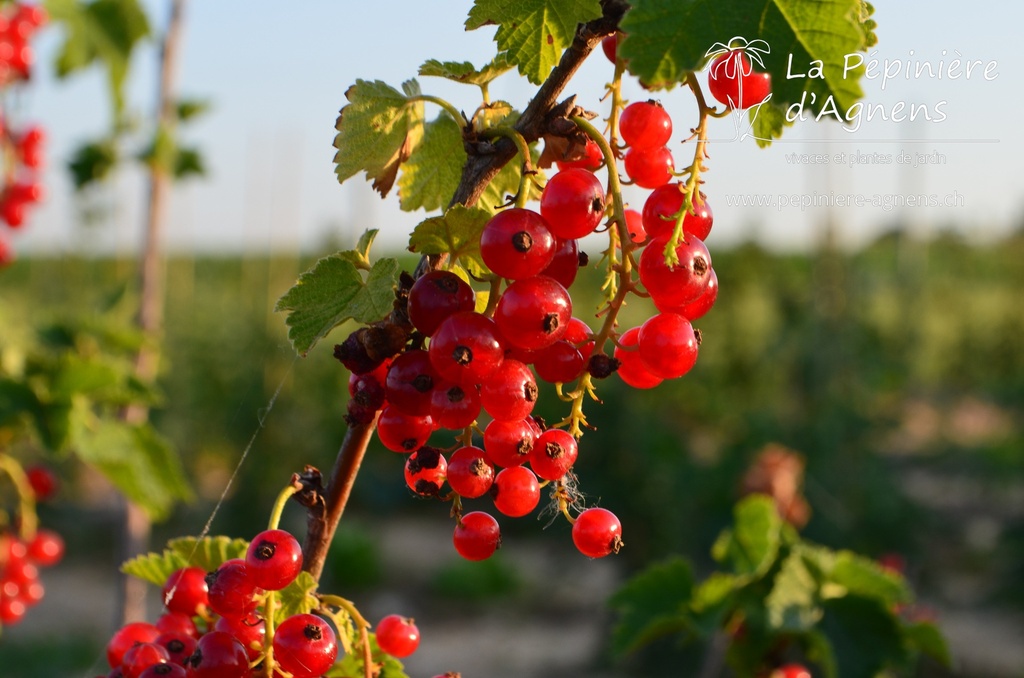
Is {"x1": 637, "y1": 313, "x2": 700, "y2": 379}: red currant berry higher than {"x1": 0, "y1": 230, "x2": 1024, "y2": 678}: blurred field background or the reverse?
higher

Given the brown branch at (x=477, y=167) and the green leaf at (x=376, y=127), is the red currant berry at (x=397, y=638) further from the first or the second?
the green leaf at (x=376, y=127)

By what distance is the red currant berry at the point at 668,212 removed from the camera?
0.71 metres

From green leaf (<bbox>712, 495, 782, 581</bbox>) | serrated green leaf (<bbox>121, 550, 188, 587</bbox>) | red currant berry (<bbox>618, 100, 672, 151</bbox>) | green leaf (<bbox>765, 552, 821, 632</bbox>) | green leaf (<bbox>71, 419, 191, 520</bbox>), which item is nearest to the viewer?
red currant berry (<bbox>618, 100, 672, 151</bbox>)

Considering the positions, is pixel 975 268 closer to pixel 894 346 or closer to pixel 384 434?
pixel 894 346

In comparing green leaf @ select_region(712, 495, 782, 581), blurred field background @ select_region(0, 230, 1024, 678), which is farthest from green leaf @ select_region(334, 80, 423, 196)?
blurred field background @ select_region(0, 230, 1024, 678)

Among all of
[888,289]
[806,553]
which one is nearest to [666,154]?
[806,553]

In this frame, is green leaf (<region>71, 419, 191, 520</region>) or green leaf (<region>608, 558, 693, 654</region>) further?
green leaf (<region>71, 419, 191, 520</region>)

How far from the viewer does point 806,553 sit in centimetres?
161

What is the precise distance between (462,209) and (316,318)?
135 mm

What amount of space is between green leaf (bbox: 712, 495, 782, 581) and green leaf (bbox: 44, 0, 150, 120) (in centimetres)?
183

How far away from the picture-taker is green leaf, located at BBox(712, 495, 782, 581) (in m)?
1.68

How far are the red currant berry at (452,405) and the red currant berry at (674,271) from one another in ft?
0.48

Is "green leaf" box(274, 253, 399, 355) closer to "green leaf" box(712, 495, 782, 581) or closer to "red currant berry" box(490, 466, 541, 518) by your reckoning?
"red currant berry" box(490, 466, 541, 518)

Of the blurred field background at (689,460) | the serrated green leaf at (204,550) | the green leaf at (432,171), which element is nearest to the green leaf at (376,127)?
the green leaf at (432,171)
